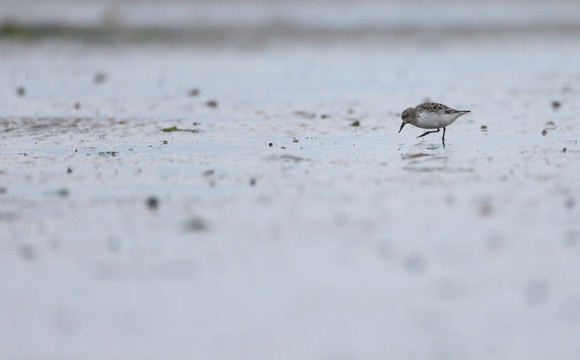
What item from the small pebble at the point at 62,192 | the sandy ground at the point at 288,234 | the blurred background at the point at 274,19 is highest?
the blurred background at the point at 274,19

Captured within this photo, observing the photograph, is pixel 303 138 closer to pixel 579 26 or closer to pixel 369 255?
pixel 369 255

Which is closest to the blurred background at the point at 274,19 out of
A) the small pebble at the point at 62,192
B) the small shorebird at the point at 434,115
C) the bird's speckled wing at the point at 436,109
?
the small shorebird at the point at 434,115

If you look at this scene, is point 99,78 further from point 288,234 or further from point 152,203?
point 288,234

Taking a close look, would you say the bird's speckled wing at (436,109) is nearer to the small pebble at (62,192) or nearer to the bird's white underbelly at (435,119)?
the bird's white underbelly at (435,119)

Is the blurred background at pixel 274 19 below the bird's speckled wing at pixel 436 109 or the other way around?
the other way around

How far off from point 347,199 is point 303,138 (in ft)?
18.9

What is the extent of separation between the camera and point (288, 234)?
399 inches

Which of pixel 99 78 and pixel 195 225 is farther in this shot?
pixel 99 78

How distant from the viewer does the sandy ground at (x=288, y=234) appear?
7453mm

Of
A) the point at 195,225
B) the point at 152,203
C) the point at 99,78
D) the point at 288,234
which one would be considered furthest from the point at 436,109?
the point at 99,78

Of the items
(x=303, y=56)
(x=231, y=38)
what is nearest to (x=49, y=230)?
(x=303, y=56)

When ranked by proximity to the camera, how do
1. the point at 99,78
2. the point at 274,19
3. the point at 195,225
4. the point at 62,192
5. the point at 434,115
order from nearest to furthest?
the point at 195,225
the point at 62,192
the point at 434,115
the point at 99,78
the point at 274,19

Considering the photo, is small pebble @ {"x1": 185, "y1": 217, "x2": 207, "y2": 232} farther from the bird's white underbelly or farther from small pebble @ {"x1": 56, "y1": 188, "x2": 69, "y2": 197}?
the bird's white underbelly

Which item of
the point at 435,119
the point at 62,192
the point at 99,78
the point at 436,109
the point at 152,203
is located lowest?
the point at 152,203
